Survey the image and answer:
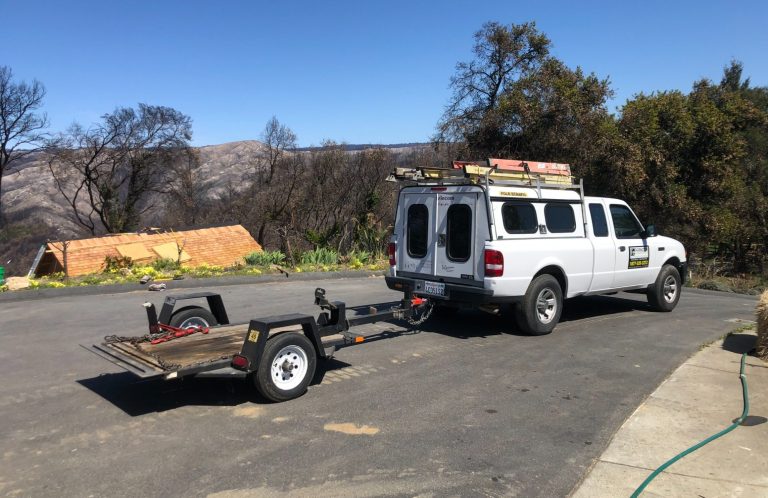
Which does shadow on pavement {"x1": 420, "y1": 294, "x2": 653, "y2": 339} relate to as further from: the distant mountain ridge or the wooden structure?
the distant mountain ridge

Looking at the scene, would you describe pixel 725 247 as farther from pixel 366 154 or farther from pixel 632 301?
pixel 366 154

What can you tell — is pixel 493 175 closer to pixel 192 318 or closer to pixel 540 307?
pixel 540 307

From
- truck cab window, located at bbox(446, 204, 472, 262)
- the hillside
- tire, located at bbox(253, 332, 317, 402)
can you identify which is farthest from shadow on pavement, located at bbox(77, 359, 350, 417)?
the hillside

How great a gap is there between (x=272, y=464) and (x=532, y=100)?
16297mm

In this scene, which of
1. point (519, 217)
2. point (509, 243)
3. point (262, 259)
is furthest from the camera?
point (262, 259)

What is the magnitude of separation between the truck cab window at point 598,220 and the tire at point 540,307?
144 centimetres

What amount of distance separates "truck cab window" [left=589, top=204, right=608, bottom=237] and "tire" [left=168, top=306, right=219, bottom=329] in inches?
239

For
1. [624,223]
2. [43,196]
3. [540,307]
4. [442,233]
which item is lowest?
[540,307]

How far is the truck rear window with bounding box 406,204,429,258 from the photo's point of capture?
28.6ft

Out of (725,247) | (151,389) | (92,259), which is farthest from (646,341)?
(725,247)

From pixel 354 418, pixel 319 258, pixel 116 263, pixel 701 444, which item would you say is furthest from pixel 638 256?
pixel 116 263

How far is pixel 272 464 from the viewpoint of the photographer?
417 centimetres

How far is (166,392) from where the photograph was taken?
5.78 meters

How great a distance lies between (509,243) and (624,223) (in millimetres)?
3126
